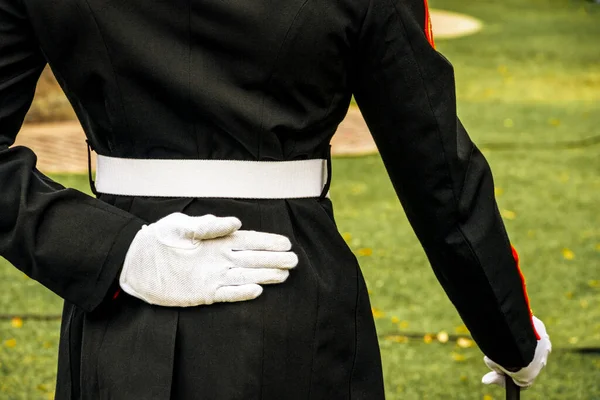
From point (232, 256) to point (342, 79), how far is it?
342 millimetres

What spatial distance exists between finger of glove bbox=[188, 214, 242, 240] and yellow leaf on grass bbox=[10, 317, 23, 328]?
4.28 metres

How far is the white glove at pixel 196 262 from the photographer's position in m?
1.84

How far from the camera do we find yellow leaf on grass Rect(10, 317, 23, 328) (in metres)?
5.90

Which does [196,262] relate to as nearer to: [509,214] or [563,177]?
[509,214]

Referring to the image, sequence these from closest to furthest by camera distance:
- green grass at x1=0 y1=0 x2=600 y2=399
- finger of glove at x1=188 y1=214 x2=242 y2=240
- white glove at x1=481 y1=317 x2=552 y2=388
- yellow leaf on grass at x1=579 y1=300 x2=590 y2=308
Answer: finger of glove at x1=188 y1=214 x2=242 y2=240 → white glove at x1=481 y1=317 x2=552 y2=388 → green grass at x1=0 y1=0 x2=600 y2=399 → yellow leaf on grass at x1=579 y1=300 x2=590 y2=308

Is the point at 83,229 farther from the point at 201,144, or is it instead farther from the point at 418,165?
the point at 418,165

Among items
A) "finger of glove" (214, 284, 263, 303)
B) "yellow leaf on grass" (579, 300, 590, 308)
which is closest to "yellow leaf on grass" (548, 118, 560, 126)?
"yellow leaf on grass" (579, 300, 590, 308)

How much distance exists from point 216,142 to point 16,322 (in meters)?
4.33

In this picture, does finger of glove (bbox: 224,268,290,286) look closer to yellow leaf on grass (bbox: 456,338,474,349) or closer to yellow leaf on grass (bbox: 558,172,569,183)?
yellow leaf on grass (bbox: 456,338,474,349)

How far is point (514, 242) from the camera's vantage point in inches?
286

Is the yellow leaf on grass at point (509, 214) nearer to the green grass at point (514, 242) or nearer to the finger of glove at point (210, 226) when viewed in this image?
the green grass at point (514, 242)

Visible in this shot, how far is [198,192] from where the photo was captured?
1.91 metres

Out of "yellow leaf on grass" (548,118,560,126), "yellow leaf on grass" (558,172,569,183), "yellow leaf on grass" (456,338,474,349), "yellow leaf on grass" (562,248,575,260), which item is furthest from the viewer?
"yellow leaf on grass" (548,118,560,126)

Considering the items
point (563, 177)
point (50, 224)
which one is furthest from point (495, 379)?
point (563, 177)
